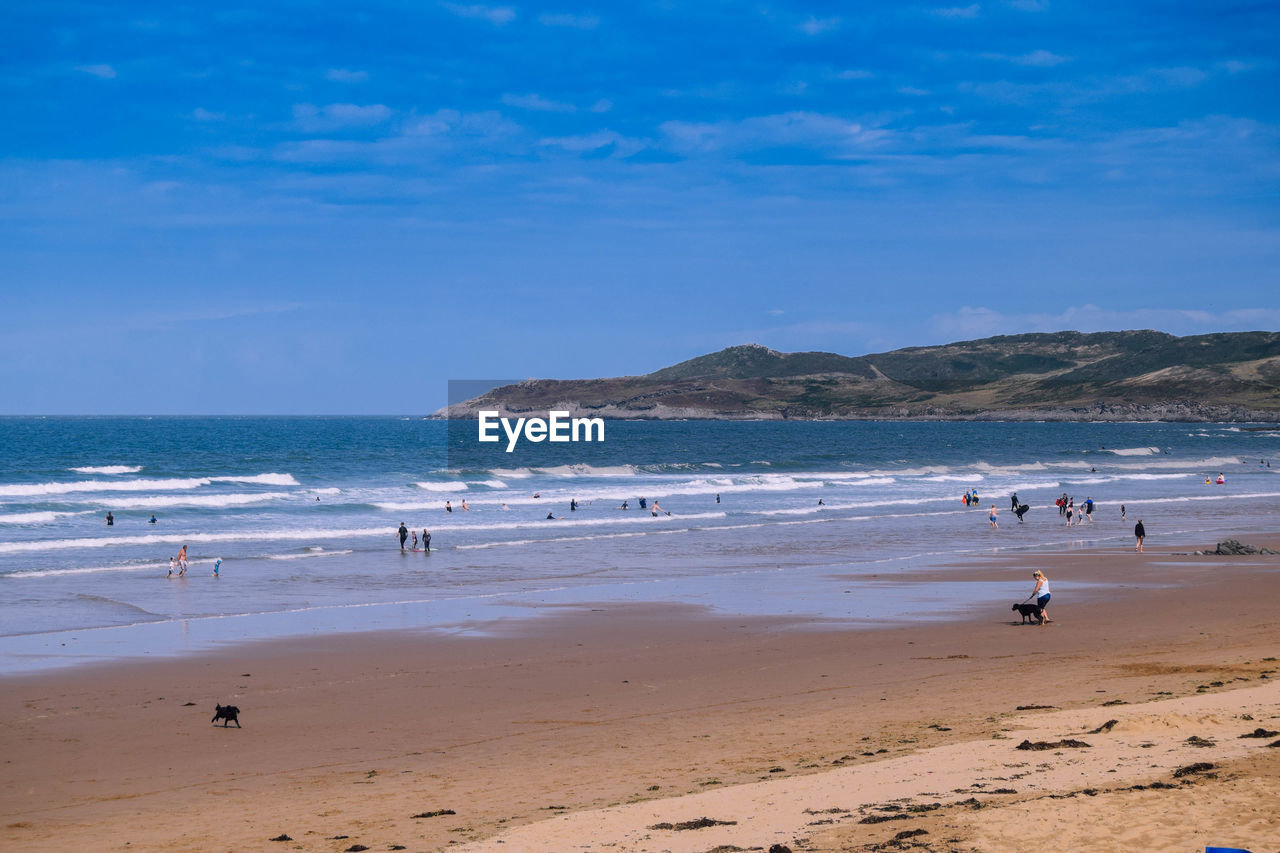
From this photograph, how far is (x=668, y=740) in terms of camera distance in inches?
528

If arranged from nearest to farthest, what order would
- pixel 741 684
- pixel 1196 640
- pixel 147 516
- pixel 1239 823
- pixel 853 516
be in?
1. pixel 1239 823
2. pixel 741 684
3. pixel 1196 640
4. pixel 147 516
5. pixel 853 516

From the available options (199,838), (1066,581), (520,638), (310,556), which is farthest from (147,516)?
(199,838)

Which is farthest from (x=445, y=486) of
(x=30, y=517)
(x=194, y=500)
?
(x=30, y=517)

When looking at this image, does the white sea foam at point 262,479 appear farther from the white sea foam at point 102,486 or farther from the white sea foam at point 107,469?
the white sea foam at point 107,469

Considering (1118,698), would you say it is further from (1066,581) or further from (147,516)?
(147,516)

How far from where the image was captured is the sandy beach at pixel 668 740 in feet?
30.2

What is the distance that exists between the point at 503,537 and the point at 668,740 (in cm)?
3047

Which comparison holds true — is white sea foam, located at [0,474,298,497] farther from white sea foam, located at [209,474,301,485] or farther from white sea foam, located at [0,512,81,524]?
white sea foam, located at [0,512,81,524]

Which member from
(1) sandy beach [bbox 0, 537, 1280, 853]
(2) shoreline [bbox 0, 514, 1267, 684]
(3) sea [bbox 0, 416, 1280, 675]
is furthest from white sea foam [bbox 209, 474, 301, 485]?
(1) sandy beach [bbox 0, 537, 1280, 853]

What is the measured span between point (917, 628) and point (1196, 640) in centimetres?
500

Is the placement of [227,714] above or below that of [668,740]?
above

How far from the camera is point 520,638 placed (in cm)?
2155

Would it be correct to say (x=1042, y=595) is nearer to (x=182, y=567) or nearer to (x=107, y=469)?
(x=182, y=567)

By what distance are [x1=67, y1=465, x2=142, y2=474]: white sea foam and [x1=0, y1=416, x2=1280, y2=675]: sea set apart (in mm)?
225
